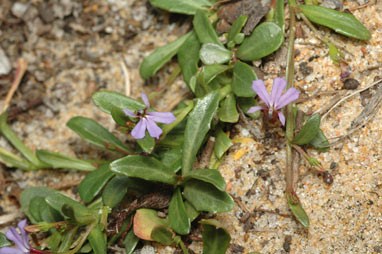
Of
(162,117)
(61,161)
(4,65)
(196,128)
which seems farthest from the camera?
(4,65)

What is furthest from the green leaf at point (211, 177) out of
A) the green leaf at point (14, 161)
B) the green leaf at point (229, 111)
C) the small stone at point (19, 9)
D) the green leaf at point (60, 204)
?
the small stone at point (19, 9)

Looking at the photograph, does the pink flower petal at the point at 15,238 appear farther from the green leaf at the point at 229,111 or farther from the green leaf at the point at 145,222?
the green leaf at the point at 229,111

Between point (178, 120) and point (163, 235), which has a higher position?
point (178, 120)

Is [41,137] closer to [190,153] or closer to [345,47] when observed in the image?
[190,153]

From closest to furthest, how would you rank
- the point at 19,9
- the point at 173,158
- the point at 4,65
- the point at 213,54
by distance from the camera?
the point at 173,158 → the point at 213,54 → the point at 4,65 → the point at 19,9

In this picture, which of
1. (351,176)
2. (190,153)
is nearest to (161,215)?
(190,153)

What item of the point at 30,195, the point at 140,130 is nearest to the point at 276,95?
the point at 140,130

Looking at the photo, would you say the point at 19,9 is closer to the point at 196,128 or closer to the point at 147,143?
the point at 147,143
